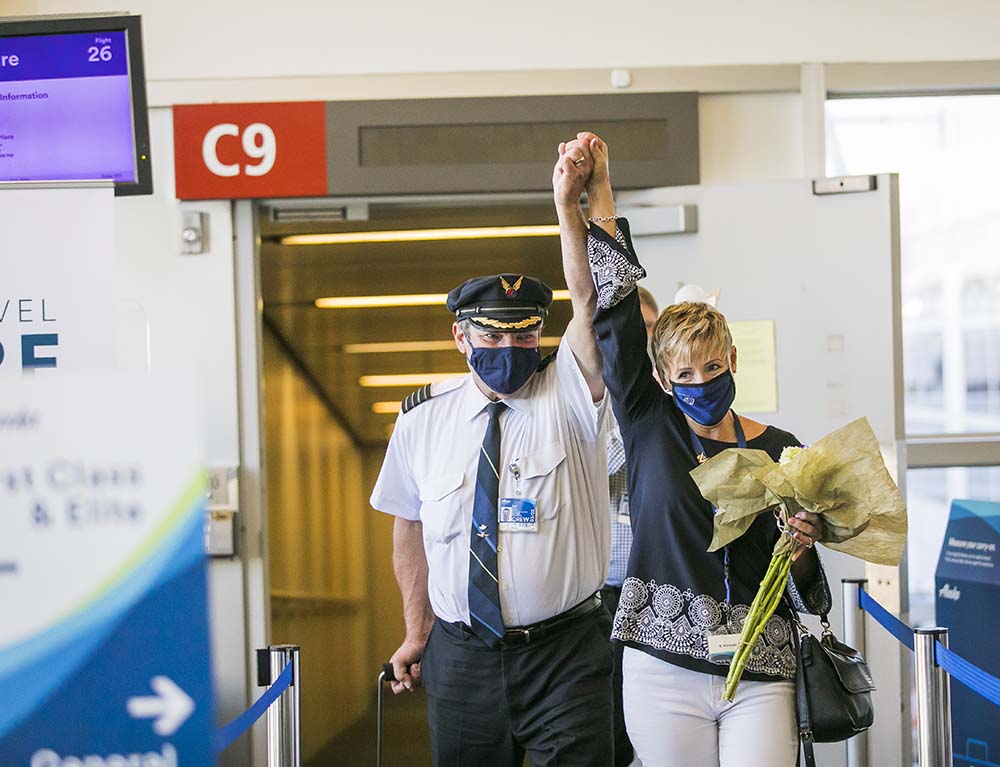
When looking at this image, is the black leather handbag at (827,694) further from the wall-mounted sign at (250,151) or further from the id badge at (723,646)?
the wall-mounted sign at (250,151)

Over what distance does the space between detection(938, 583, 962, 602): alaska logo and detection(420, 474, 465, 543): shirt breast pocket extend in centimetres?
207

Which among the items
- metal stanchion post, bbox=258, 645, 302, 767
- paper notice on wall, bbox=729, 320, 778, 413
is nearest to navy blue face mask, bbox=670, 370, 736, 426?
metal stanchion post, bbox=258, 645, 302, 767

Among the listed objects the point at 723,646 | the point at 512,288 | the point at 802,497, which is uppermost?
the point at 512,288

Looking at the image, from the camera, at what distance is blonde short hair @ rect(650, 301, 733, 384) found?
214 centimetres

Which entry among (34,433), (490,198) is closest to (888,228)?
(490,198)

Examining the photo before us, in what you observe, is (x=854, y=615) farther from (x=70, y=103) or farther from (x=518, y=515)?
(x=70, y=103)

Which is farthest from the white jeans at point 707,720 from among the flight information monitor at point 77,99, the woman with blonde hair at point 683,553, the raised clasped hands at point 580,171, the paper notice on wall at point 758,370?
the paper notice on wall at point 758,370

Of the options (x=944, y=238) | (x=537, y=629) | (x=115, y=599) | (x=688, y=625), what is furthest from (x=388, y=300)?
(x=115, y=599)

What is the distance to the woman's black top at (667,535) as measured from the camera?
2.05 m

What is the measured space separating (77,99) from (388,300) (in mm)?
4100

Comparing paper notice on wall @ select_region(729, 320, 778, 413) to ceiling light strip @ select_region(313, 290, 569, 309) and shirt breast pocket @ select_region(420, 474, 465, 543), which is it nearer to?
shirt breast pocket @ select_region(420, 474, 465, 543)

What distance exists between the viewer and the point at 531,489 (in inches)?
101

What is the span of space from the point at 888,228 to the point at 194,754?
354 centimetres

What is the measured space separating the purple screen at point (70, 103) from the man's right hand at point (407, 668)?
1.25 meters
